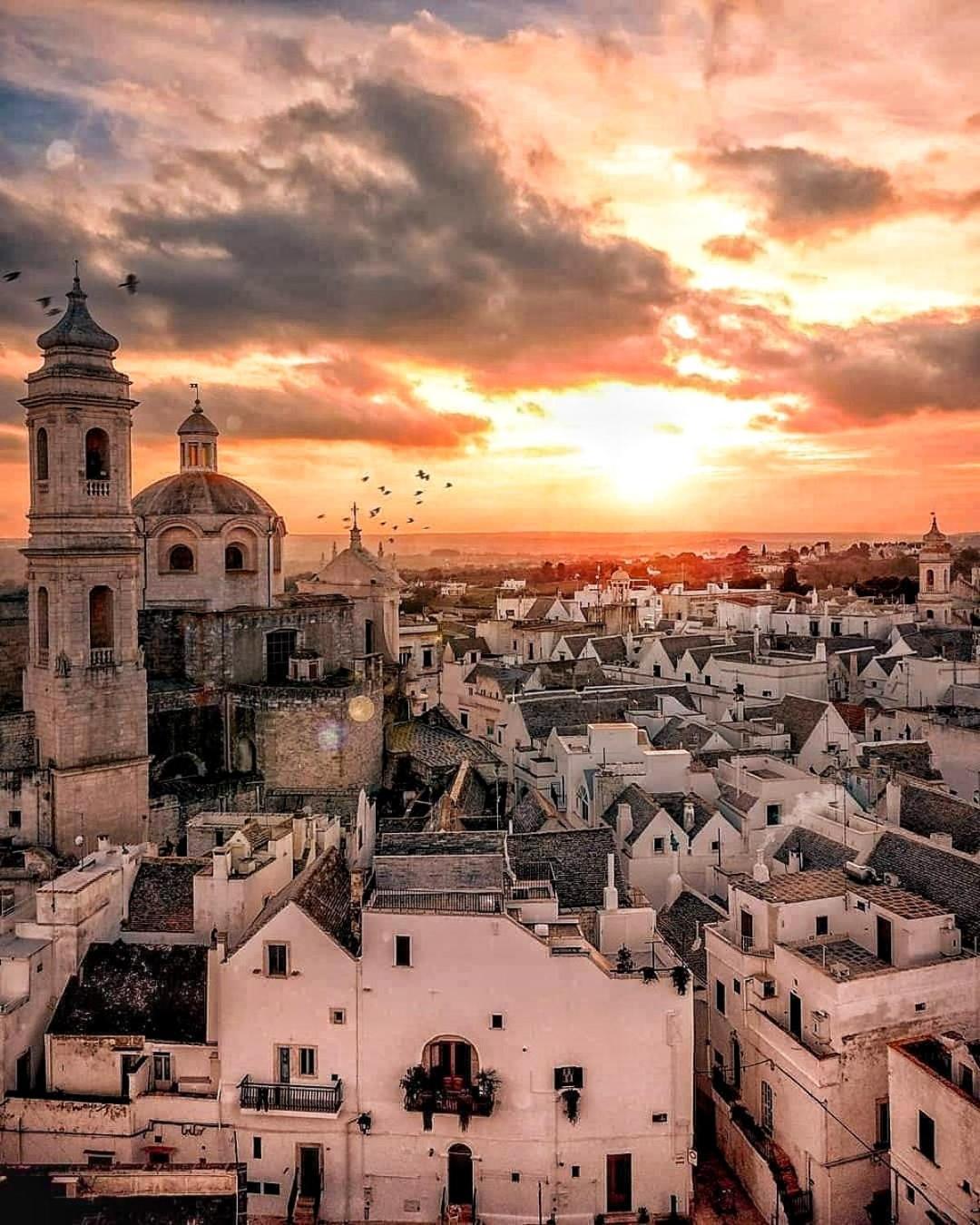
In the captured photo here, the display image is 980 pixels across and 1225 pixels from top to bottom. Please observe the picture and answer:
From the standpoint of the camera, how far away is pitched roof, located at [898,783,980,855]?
26.7 meters

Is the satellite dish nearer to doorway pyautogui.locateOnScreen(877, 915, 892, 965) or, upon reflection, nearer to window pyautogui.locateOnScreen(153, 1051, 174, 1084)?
window pyautogui.locateOnScreen(153, 1051, 174, 1084)

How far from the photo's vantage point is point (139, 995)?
21062 mm

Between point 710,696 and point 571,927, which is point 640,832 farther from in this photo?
point 710,696

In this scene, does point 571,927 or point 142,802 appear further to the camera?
point 142,802

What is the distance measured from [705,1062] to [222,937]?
10673 mm

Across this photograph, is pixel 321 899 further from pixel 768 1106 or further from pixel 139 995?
pixel 768 1106

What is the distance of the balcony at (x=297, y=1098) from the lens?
19.6m

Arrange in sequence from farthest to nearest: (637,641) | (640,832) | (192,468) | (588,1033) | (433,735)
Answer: (637,641) < (192,468) < (433,735) < (640,832) < (588,1033)

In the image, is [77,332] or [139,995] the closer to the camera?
[139,995]

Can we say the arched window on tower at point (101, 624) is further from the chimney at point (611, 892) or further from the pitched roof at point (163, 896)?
the chimney at point (611, 892)

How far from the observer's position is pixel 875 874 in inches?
934

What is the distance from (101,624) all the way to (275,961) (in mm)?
17667

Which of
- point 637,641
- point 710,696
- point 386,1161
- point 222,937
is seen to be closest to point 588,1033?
point 386,1161

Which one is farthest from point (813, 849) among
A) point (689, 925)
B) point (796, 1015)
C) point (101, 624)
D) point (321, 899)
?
point (101, 624)
